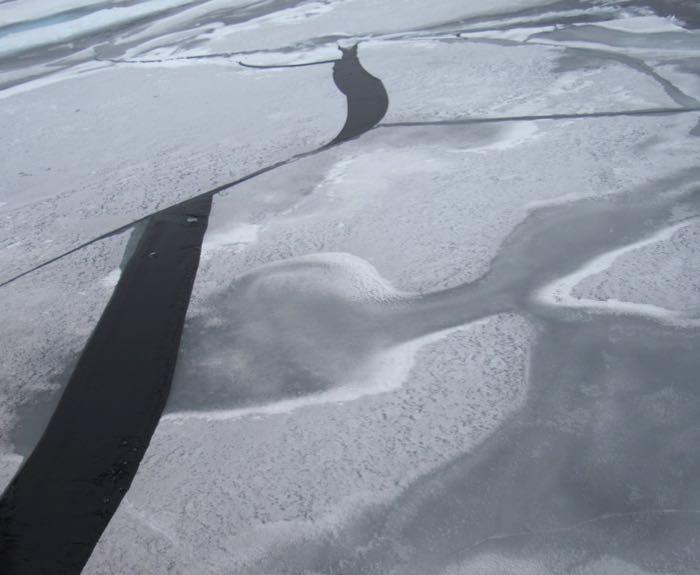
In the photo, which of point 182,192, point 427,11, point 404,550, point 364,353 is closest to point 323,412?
point 364,353

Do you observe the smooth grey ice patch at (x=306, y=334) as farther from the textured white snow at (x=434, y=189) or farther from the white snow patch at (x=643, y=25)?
the white snow patch at (x=643, y=25)

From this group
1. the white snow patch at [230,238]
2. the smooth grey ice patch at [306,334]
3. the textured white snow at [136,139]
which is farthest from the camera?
the textured white snow at [136,139]

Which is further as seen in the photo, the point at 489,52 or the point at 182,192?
the point at 489,52

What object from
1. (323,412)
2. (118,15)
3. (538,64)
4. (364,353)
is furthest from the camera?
(118,15)

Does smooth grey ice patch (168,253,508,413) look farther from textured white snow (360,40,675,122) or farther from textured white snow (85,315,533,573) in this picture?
textured white snow (360,40,675,122)

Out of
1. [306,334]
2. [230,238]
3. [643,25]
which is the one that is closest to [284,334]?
[306,334]

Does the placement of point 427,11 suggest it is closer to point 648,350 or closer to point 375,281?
point 375,281

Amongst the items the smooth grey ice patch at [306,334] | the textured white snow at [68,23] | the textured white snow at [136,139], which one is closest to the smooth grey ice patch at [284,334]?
the smooth grey ice patch at [306,334]
